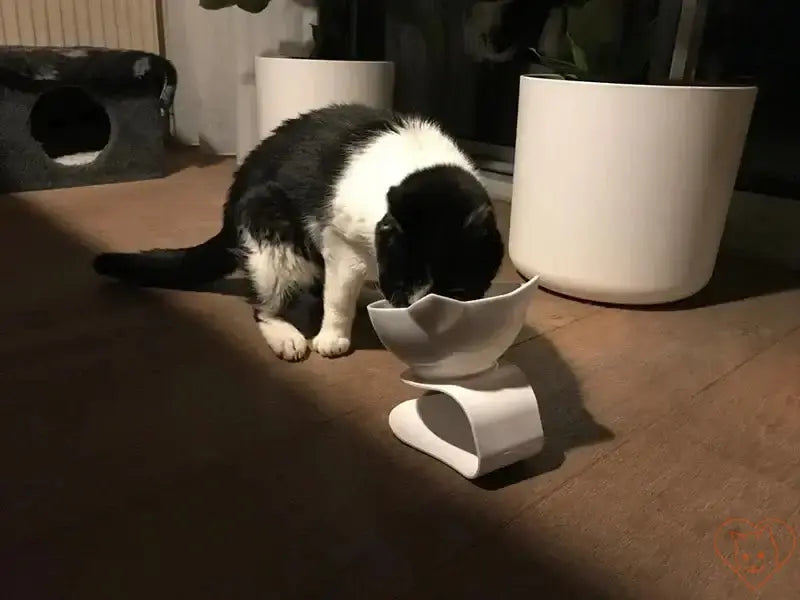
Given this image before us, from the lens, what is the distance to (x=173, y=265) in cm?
140

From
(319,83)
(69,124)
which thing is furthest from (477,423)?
(69,124)

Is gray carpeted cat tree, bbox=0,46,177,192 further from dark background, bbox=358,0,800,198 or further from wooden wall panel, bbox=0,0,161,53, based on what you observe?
dark background, bbox=358,0,800,198

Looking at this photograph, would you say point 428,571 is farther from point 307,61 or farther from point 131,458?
point 307,61

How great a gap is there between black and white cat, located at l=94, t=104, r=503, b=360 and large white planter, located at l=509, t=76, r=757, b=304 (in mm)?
286

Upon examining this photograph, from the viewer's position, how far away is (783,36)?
171cm

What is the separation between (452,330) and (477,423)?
0.11 m

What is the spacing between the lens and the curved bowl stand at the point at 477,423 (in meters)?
0.87

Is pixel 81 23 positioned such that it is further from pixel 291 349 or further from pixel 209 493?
pixel 209 493

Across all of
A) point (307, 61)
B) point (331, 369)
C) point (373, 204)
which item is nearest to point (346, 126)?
point (373, 204)

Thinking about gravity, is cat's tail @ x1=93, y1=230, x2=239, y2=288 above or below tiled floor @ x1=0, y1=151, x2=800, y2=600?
above

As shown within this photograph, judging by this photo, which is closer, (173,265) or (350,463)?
(350,463)

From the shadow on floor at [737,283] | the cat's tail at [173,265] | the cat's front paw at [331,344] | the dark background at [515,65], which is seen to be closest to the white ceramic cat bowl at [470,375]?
the cat's front paw at [331,344]

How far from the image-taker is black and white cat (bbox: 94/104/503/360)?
3.15 feet

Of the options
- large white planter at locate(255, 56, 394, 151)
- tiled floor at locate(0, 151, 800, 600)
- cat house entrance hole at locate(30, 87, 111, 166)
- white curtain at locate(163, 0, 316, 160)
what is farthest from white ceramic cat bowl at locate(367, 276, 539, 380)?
cat house entrance hole at locate(30, 87, 111, 166)
